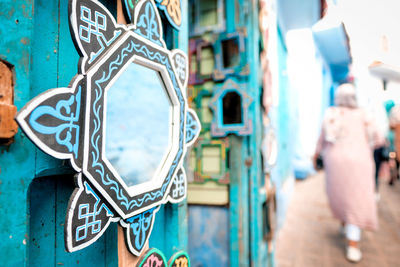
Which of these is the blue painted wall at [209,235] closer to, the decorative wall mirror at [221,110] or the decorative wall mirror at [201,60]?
the decorative wall mirror at [221,110]

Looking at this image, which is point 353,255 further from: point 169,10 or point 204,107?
point 169,10

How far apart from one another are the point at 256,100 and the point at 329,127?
1.11 m

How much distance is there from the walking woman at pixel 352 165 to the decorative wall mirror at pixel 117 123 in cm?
194

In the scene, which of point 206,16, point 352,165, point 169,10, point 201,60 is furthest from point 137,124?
point 352,165

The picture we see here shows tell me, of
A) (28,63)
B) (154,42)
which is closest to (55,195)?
(28,63)

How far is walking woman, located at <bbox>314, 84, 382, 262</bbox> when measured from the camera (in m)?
2.02

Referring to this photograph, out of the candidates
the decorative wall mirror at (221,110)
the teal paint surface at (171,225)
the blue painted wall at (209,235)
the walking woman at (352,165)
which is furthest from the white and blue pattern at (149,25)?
the walking woman at (352,165)

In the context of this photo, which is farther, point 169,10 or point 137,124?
point 169,10

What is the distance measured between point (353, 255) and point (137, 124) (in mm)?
2335

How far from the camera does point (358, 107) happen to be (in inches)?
84.1

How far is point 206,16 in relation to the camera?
60.7 inches

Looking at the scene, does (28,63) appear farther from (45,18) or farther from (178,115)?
(178,115)

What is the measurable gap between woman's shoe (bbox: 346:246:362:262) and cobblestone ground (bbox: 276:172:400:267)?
0.13ft

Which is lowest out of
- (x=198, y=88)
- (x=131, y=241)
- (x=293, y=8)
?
(x=131, y=241)
